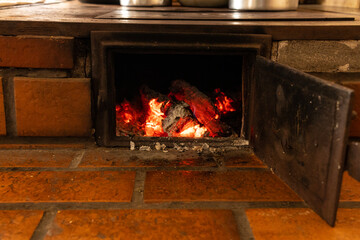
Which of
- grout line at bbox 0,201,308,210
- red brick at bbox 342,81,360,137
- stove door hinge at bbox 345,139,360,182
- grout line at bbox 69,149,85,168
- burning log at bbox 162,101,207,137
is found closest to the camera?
stove door hinge at bbox 345,139,360,182

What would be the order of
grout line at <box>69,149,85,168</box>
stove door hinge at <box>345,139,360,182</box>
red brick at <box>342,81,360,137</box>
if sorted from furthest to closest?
red brick at <box>342,81,360,137</box> → grout line at <box>69,149,85,168</box> → stove door hinge at <box>345,139,360,182</box>

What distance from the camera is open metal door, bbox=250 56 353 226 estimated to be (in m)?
0.81

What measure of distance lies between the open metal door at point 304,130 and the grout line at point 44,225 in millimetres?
665

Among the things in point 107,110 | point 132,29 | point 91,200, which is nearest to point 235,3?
point 132,29

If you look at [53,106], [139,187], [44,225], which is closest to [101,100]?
[53,106]

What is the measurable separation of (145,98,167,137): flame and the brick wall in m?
0.32

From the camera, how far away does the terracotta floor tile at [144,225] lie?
0.82 metres

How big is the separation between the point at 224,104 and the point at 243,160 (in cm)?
52

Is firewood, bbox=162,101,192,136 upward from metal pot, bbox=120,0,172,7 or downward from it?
downward

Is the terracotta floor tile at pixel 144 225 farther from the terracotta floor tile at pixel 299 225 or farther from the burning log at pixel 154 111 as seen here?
the burning log at pixel 154 111

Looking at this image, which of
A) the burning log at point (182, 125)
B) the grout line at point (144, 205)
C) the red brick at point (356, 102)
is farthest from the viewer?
the burning log at point (182, 125)

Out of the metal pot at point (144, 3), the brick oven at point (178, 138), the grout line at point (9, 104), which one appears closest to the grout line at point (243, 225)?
the brick oven at point (178, 138)

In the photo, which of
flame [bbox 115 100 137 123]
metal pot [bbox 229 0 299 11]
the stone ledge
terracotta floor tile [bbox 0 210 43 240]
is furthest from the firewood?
terracotta floor tile [bbox 0 210 43 240]

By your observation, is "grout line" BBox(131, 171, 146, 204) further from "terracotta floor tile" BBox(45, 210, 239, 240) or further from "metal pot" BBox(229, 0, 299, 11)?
"metal pot" BBox(229, 0, 299, 11)
